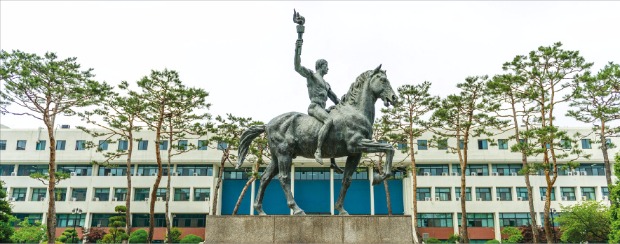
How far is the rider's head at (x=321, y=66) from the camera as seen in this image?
9938 mm

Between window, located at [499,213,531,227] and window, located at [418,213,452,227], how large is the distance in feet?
17.1

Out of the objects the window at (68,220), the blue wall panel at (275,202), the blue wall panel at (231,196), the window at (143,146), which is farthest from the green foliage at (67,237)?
the blue wall panel at (275,202)

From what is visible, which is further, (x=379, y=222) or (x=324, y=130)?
(x=324, y=130)

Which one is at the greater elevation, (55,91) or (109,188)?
(55,91)

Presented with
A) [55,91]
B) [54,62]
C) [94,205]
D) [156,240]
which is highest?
[54,62]

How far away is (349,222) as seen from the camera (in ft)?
27.1

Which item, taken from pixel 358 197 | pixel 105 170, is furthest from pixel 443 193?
pixel 105 170

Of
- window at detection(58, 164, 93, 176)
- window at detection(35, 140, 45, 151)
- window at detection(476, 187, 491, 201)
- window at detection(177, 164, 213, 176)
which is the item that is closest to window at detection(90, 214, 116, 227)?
window at detection(58, 164, 93, 176)

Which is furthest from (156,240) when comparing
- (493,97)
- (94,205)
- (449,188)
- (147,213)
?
(493,97)

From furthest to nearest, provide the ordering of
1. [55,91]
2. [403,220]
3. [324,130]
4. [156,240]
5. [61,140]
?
1. [61,140]
2. [156,240]
3. [55,91]
4. [324,130]
5. [403,220]

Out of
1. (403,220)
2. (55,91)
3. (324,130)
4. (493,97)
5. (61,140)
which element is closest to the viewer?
(403,220)

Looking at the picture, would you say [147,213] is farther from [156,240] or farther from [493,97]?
[493,97]

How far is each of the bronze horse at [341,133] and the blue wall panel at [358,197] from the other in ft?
127

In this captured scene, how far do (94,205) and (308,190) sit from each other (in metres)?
22.2
